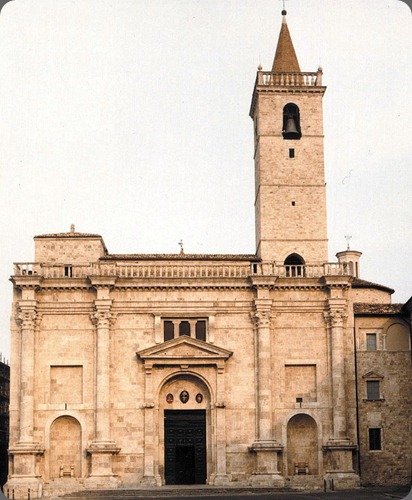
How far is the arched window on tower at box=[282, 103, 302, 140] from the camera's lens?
50.7 m

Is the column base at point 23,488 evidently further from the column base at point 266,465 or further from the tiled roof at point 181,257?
the tiled roof at point 181,257

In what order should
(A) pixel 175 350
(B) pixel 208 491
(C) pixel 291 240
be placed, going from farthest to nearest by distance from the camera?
1. (C) pixel 291 240
2. (A) pixel 175 350
3. (B) pixel 208 491

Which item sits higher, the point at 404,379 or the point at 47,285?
the point at 47,285

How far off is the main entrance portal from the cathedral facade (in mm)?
51

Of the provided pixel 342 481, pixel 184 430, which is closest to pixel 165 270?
pixel 184 430

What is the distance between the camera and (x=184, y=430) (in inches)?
1764

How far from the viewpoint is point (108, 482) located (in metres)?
42.5

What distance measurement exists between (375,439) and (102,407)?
14.2 metres

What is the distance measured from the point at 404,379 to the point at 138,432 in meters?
14.2

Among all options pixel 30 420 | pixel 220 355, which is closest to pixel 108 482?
pixel 30 420

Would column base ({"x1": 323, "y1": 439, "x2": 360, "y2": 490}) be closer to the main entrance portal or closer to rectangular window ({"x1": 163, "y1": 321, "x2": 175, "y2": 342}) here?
the main entrance portal

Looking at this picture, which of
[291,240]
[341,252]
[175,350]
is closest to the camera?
[175,350]

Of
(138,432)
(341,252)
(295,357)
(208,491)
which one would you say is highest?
(341,252)

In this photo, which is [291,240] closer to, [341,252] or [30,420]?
[30,420]
